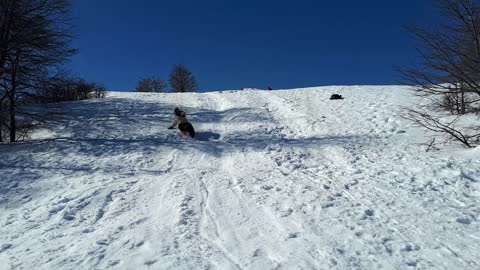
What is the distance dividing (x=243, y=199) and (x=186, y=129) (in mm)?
6545

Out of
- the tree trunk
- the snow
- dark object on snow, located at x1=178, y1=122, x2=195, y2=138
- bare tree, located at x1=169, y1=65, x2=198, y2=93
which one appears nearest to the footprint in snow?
Result: the snow

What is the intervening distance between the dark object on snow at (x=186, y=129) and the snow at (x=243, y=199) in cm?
45

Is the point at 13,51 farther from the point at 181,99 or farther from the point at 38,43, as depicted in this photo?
the point at 181,99

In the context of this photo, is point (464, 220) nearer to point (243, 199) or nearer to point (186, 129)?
point (243, 199)

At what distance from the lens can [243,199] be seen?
778 cm

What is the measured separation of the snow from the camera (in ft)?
18.3

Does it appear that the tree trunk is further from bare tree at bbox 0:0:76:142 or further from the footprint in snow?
the footprint in snow

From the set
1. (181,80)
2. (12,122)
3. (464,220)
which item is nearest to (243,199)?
(464,220)

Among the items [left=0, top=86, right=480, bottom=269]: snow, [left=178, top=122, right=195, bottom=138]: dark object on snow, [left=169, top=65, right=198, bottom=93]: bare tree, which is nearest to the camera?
[left=0, top=86, right=480, bottom=269]: snow

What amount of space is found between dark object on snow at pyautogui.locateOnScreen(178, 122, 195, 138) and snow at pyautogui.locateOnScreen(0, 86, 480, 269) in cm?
45

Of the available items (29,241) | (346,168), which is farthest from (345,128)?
(29,241)

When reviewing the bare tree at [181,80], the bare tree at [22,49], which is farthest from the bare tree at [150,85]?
the bare tree at [22,49]

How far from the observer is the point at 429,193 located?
24.5ft

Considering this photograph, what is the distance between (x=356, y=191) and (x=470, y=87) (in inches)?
175
